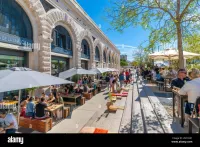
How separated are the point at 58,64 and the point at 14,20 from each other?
5352 millimetres

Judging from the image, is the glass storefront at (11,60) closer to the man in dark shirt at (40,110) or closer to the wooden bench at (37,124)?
the wooden bench at (37,124)

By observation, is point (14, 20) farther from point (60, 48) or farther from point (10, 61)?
point (60, 48)

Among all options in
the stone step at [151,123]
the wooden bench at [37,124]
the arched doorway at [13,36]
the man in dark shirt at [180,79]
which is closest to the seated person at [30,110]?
the wooden bench at [37,124]

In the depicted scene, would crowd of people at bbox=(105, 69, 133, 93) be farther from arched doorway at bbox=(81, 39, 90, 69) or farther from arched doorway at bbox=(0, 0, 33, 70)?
arched doorway at bbox=(0, 0, 33, 70)

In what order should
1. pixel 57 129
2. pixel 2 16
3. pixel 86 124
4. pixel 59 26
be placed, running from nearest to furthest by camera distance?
pixel 57 129 → pixel 86 124 → pixel 2 16 → pixel 59 26

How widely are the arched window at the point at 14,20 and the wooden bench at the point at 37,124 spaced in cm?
498

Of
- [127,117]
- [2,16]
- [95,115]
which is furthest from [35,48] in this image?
[127,117]

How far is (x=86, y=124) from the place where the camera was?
544 centimetres

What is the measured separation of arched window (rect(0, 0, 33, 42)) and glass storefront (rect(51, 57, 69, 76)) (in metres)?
3.18

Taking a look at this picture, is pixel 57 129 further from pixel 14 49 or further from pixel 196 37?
pixel 196 37

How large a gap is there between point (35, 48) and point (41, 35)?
966 mm

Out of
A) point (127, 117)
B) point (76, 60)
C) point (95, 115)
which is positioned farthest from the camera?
point (76, 60)

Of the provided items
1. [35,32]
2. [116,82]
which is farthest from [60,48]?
[116,82]

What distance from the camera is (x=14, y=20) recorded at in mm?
7848
